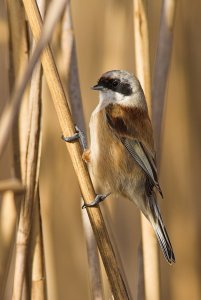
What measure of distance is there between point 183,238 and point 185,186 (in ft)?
0.89

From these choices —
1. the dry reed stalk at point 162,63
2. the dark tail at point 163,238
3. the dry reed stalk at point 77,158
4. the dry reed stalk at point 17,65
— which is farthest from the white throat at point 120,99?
the dry reed stalk at point 77,158

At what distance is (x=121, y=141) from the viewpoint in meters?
2.32

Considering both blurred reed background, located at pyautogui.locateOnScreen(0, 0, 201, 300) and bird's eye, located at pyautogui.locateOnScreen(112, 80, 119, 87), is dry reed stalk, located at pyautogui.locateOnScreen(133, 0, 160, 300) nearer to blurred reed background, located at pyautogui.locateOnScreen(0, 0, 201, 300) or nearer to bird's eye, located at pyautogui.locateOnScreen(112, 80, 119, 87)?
bird's eye, located at pyautogui.locateOnScreen(112, 80, 119, 87)

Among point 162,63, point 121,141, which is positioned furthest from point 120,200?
point 162,63

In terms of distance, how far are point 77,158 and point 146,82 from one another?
0.56 meters

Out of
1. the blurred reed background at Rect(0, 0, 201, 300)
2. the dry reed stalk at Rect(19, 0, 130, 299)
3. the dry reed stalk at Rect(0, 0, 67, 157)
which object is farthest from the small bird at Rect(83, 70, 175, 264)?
the dry reed stalk at Rect(0, 0, 67, 157)

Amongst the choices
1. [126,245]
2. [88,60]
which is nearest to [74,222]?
[126,245]

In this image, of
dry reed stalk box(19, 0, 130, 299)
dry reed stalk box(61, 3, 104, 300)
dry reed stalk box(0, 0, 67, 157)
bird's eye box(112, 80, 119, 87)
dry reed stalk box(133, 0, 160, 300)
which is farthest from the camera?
bird's eye box(112, 80, 119, 87)

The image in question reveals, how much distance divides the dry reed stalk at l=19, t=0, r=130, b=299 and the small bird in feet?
1.78

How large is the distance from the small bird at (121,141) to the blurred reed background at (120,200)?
278mm

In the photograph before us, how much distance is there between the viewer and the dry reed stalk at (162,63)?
225cm

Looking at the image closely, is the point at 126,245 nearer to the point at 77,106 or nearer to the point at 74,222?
the point at 74,222

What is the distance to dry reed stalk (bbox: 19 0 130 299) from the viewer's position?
1.55 metres

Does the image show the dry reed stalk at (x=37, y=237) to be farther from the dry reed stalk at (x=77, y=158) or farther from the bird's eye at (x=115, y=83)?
the bird's eye at (x=115, y=83)
